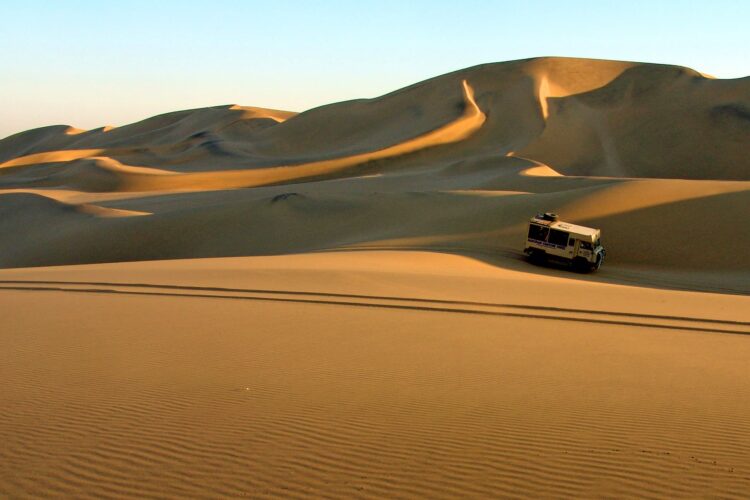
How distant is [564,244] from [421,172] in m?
31.4

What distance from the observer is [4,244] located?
117 ft

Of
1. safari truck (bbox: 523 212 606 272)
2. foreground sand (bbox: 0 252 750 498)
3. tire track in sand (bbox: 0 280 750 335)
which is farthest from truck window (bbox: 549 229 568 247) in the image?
tire track in sand (bbox: 0 280 750 335)

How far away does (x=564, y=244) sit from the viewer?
22.2 meters

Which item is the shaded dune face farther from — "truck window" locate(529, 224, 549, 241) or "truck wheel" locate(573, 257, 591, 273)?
"truck wheel" locate(573, 257, 591, 273)

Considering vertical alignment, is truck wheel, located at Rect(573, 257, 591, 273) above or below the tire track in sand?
below

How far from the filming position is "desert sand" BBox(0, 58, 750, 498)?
583cm

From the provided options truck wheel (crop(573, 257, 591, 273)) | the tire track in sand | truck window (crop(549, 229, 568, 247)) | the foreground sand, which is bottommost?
truck wheel (crop(573, 257, 591, 273))

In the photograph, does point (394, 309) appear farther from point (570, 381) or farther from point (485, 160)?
point (485, 160)

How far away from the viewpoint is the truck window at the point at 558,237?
22.2 metres

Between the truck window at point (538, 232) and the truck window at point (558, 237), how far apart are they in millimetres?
205

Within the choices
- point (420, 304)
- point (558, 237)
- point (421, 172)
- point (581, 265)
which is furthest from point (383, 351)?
point (421, 172)

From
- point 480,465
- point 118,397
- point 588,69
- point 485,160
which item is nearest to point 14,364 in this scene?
point 118,397

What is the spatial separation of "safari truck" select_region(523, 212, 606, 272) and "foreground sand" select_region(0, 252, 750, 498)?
7.20 m

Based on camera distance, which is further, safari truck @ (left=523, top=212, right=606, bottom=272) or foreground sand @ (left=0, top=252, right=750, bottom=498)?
safari truck @ (left=523, top=212, right=606, bottom=272)
